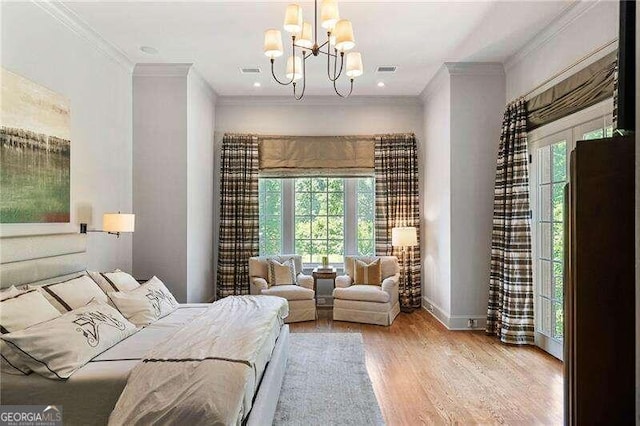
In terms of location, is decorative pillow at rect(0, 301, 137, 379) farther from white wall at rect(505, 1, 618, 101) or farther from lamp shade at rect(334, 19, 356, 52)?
white wall at rect(505, 1, 618, 101)

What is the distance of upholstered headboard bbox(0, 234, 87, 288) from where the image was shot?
2744mm

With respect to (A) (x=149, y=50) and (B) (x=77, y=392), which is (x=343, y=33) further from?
(A) (x=149, y=50)

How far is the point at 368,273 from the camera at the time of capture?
5.45 meters

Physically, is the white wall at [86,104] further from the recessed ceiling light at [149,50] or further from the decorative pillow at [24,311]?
the decorative pillow at [24,311]

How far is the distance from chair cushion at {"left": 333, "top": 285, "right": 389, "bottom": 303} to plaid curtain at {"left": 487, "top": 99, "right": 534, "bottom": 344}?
1.37 m

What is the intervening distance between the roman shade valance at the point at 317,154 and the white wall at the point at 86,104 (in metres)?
2.02

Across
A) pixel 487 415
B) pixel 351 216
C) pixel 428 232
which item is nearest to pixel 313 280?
Result: pixel 351 216

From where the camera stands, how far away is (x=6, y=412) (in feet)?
6.44

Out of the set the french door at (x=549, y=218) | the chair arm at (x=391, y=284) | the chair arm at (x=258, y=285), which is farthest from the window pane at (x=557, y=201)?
the chair arm at (x=258, y=285)

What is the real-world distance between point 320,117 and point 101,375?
4727 millimetres

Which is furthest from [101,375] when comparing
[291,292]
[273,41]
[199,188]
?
[199,188]

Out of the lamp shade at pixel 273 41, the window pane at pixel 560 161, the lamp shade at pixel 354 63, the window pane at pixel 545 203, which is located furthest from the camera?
the window pane at pixel 545 203

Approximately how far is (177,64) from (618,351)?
5.02m

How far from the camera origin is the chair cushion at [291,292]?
16.8ft
